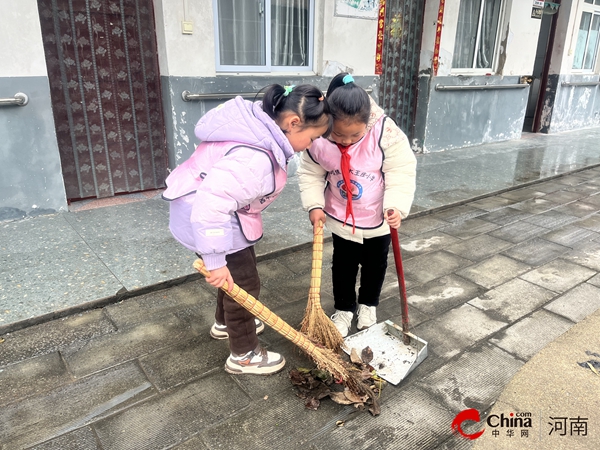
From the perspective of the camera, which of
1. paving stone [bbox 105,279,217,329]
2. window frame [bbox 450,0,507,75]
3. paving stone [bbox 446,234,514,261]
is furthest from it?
window frame [bbox 450,0,507,75]

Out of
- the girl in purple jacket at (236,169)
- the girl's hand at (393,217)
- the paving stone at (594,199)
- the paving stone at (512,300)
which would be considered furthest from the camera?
the paving stone at (594,199)

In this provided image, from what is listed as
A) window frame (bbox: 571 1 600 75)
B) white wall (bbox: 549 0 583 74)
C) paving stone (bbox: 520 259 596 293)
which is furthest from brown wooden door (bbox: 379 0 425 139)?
window frame (bbox: 571 1 600 75)

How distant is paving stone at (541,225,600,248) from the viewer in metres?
4.11

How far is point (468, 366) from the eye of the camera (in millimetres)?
2387

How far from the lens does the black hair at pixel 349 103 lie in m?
1.96

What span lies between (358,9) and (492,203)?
9.67 feet

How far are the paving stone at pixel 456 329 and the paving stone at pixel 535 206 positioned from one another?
103 inches

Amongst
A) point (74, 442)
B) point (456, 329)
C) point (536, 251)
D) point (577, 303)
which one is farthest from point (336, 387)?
point (536, 251)

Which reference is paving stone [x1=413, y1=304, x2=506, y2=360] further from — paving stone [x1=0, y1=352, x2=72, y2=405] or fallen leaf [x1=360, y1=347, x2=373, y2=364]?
paving stone [x1=0, y1=352, x2=72, y2=405]

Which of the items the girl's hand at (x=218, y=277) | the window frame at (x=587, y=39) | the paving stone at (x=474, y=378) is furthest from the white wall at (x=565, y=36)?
the girl's hand at (x=218, y=277)

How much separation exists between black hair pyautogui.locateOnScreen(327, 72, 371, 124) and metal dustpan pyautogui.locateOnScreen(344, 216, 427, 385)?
630 mm

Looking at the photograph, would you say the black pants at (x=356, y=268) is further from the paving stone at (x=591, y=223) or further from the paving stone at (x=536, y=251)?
the paving stone at (x=591, y=223)

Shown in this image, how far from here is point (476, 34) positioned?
7.72 metres

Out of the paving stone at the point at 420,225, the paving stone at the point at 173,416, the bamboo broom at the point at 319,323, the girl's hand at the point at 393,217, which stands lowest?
the paving stone at the point at 420,225
